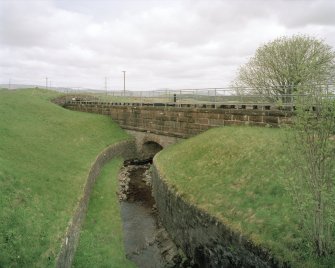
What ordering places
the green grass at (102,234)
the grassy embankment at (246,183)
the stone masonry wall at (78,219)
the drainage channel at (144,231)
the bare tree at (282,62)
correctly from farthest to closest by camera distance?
the bare tree at (282,62), the drainage channel at (144,231), the green grass at (102,234), the stone masonry wall at (78,219), the grassy embankment at (246,183)

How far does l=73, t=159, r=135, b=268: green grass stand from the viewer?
47.6 feet

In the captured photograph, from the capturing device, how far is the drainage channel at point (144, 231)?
Result: 15930mm

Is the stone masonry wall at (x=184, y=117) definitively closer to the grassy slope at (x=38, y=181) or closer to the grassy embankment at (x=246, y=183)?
the grassy embankment at (x=246, y=183)

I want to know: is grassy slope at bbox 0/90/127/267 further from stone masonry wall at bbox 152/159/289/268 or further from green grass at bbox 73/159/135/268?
stone masonry wall at bbox 152/159/289/268

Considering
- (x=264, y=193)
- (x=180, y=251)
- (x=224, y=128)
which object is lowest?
(x=180, y=251)

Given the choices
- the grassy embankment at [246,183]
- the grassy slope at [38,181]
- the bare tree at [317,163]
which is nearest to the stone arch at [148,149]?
the grassy slope at [38,181]

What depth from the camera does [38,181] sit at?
1733 cm

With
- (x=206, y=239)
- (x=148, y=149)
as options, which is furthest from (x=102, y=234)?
(x=148, y=149)

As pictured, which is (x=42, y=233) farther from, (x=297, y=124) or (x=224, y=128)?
(x=224, y=128)

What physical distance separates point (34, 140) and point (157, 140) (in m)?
14.8

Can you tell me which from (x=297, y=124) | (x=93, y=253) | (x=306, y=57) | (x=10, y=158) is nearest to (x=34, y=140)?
(x=10, y=158)

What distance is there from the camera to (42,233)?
12719 mm

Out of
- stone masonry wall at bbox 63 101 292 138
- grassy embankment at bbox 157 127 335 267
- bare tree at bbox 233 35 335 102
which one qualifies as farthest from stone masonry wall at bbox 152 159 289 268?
bare tree at bbox 233 35 335 102

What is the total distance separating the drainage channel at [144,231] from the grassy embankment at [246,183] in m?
2.75
